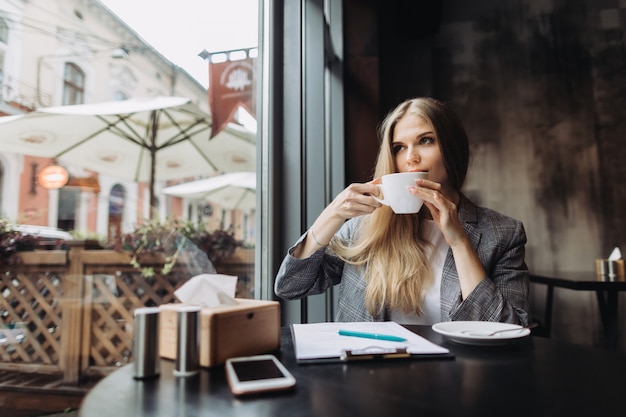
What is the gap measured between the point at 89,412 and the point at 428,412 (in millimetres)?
377

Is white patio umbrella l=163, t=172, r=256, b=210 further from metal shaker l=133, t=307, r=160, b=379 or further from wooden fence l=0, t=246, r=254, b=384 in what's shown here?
metal shaker l=133, t=307, r=160, b=379

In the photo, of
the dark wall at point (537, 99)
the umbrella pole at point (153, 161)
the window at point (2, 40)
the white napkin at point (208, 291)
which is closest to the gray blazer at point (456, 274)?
the umbrella pole at point (153, 161)

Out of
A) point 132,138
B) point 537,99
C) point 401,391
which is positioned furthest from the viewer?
point 537,99

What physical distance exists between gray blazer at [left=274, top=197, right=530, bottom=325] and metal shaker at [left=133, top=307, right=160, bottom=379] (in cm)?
64

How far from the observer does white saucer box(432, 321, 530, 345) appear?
0.76 m

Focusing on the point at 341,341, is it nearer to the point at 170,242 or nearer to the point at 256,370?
the point at 256,370

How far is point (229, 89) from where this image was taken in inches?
56.6

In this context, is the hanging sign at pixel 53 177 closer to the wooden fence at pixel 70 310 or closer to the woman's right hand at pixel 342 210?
the wooden fence at pixel 70 310

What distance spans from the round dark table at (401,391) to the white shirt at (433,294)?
54cm

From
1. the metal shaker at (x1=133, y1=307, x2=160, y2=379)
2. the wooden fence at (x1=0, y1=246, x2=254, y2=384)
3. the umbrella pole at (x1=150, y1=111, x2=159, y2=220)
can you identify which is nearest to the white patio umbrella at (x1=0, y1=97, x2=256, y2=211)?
the umbrella pole at (x1=150, y1=111, x2=159, y2=220)

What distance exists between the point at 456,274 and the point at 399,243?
0.70ft

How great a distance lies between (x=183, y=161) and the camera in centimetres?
114

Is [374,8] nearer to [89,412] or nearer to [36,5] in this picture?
[36,5]

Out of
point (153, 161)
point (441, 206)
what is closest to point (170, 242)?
point (153, 161)
